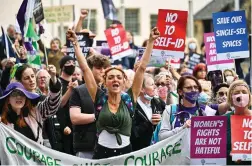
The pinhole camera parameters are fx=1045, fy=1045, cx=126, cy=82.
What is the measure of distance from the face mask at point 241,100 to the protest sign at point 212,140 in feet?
0.96

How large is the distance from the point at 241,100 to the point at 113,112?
1262 millimetres

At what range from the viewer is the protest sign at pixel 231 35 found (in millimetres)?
13820

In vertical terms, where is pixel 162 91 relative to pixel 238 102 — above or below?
below

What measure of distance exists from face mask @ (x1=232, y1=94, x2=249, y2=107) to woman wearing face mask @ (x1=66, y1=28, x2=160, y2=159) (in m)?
0.96

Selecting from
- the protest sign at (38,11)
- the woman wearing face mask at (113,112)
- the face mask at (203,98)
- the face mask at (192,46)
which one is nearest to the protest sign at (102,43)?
the face mask at (192,46)

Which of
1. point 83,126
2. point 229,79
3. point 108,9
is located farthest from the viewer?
point 108,9

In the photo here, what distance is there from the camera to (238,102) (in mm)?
10258

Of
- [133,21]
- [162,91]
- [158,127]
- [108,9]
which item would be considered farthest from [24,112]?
[133,21]

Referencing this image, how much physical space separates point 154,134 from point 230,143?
38.5 inches

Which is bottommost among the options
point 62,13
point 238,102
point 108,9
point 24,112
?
point 24,112

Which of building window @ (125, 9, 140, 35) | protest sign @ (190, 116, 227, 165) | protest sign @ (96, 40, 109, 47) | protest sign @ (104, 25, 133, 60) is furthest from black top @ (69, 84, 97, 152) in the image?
building window @ (125, 9, 140, 35)

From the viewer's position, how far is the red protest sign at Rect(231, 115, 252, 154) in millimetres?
9992

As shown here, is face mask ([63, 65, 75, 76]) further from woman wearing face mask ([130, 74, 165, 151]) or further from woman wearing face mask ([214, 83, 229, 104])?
woman wearing face mask ([214, 83, 229, 104])

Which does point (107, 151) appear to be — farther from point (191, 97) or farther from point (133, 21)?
point (133, 21)
